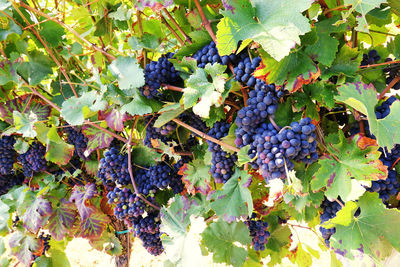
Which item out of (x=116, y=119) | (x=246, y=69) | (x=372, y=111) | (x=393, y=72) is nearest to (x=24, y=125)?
(x=116, y=119)

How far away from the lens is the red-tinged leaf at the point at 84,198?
1451 mm

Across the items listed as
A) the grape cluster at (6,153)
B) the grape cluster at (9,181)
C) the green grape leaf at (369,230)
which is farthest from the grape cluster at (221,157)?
the grape cluster at (9,181)

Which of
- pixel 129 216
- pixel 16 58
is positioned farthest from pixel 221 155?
pixel 16 58

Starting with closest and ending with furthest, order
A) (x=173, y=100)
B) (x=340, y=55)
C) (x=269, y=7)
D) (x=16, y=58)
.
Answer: (x=269, y=7)
(x=340, y=55)
(x=173, y=100)
(x=16, y=58)

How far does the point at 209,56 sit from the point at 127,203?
73 centimetres

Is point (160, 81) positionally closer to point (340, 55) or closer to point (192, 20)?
point (192, 20)

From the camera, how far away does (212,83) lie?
868 millimetres

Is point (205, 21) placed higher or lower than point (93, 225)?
higher

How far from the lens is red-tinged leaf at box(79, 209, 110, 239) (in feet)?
5.08

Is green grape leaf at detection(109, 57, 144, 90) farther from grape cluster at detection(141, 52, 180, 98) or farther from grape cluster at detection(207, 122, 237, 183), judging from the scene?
grape cluster at detection(207, 122, 237, 183)

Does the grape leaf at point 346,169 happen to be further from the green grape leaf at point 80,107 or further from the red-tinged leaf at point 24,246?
the red-tinged leaf at point 24,246

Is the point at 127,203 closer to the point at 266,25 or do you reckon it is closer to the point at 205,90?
the point at 205,90

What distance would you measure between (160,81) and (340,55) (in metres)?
0.58

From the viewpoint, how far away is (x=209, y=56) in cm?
94
